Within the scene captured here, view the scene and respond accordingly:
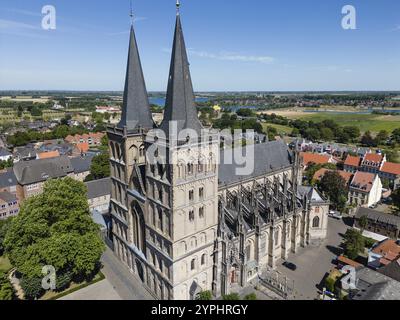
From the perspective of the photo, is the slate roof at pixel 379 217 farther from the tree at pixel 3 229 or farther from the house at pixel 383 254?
the tree at pixel 3 229

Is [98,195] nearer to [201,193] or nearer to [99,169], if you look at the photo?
[99,169]

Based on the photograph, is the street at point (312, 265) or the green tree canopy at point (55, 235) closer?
the green tree canopy at point (55, 235)

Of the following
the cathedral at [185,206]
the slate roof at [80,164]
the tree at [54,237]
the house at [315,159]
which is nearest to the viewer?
the cathedral at [185,206]

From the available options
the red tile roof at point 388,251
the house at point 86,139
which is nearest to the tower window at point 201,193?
the red tile roof at point 388,251

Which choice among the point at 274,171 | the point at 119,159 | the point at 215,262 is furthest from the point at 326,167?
the point at 119,159

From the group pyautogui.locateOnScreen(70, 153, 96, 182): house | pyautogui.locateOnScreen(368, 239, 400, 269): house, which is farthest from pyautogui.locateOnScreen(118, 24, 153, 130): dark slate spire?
pyautogui.locateOnScreen(70, 153, 96, 182): house

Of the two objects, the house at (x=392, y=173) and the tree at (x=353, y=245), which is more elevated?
the house at (x=392, y=173)

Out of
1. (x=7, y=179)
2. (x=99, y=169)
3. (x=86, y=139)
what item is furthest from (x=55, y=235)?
(x=86, y=139)
